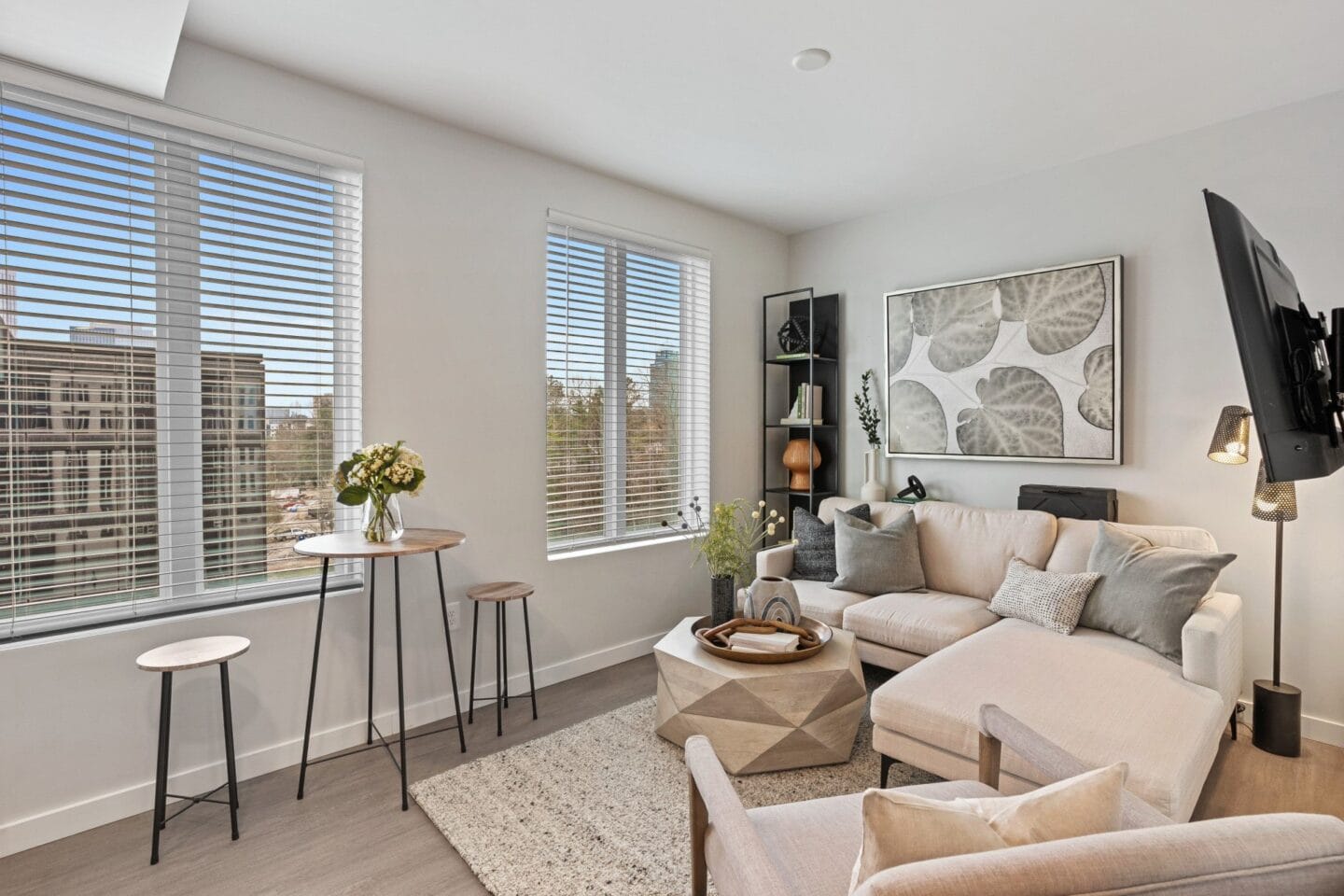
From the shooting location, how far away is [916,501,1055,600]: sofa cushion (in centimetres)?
326

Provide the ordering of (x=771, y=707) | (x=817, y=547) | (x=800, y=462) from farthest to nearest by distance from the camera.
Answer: (x=800, y=462), (x=817, y=547), (x=771, y=707)

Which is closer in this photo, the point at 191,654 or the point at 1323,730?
the point at 191,654

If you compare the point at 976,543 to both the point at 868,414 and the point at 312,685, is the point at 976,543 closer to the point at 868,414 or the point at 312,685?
the point at 868,414

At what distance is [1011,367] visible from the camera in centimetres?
366

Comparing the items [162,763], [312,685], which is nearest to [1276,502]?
[312,685]

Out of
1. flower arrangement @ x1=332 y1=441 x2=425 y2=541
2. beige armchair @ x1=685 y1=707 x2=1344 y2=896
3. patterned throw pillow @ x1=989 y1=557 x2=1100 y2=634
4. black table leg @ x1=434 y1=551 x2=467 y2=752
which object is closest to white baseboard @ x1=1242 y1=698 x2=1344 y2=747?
patterned throw pillow @ x1=989 y1=557 x2=1100 y2=634

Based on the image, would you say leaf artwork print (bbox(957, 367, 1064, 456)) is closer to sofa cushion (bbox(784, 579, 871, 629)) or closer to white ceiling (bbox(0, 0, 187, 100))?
sofa cushion (bbox(784, 579, 871, 629))

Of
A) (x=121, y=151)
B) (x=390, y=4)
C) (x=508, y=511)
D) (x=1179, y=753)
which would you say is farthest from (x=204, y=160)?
(x=1179, y=753)

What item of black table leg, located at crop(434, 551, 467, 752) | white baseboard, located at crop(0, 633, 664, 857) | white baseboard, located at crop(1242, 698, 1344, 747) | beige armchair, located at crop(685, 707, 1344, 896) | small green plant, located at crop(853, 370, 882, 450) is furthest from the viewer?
small green plant, located at crop(853, 370, 882, 450)

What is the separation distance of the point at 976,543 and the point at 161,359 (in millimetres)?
3614

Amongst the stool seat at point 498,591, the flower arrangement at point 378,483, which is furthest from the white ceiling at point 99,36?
the stool seat at point 498,591

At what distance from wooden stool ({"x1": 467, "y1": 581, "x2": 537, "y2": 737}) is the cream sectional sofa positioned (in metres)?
1.40

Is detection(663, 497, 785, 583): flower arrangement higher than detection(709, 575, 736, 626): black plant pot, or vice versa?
detection(663, 497, 785, 583): flower arrangement

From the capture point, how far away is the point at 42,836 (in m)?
2.12
